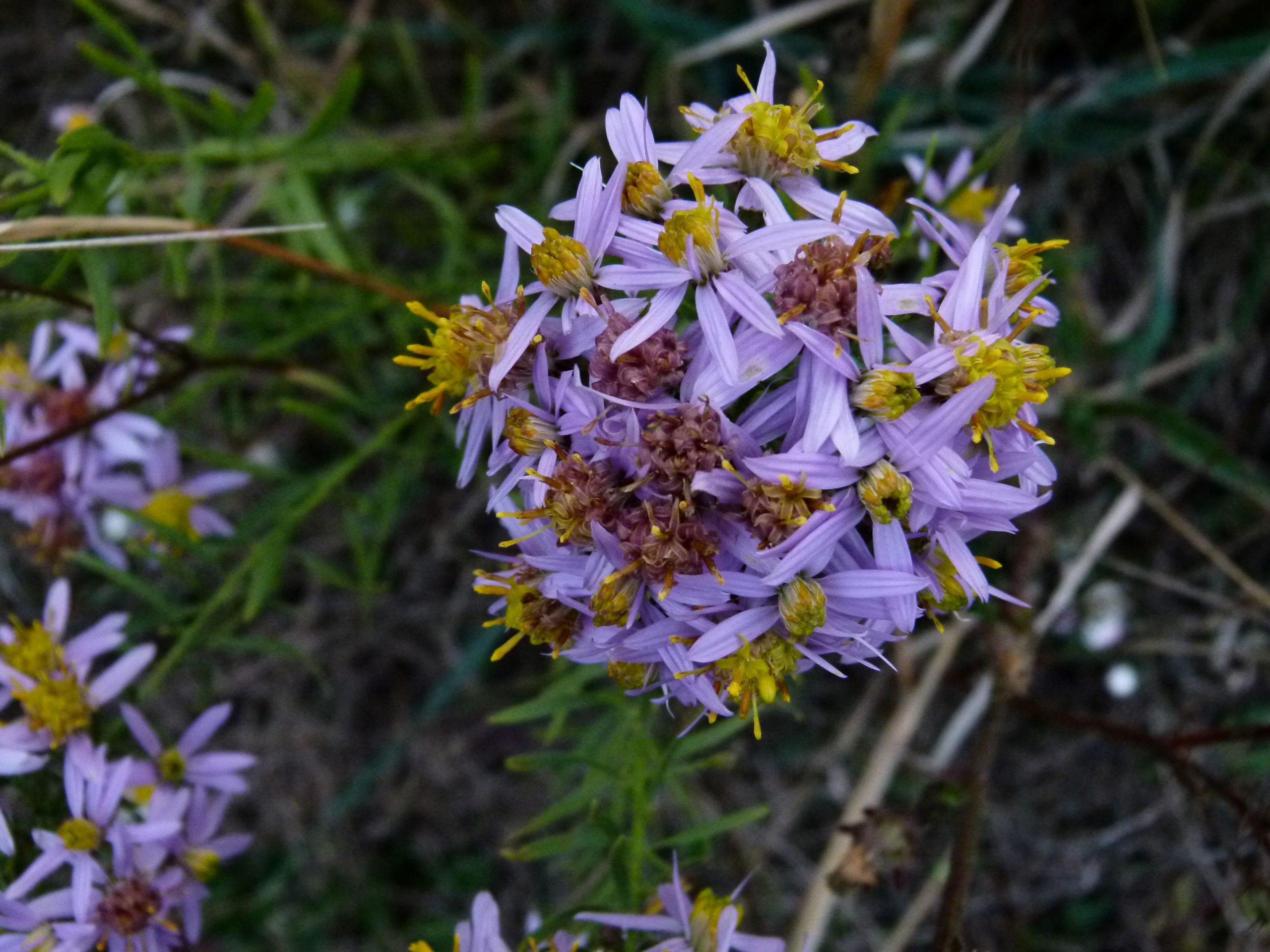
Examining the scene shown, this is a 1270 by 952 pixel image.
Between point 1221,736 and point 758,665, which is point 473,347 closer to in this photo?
point 758,665

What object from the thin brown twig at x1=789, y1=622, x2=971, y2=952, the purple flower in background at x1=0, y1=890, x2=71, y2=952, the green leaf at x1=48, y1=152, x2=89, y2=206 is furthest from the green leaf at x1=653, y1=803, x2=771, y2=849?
the green leaf at x1=48, y1=152, x2=89, y2=206

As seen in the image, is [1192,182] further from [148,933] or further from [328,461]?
[148,933]

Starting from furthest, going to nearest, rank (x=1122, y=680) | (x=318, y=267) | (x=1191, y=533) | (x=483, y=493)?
1. (x=483, y=493)
2. (x=1122, y=680)
3. (x=1191, y=533)
4. (x=318, y=267)

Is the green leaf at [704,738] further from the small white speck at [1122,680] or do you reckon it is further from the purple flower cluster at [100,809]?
the small white speck at [1122,680]

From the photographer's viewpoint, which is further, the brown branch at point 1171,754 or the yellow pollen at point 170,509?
the yellow pollen at point 170,509

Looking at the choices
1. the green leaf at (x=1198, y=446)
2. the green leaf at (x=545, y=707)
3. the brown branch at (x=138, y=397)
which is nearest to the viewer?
the green leaf at (x=545, y=707)

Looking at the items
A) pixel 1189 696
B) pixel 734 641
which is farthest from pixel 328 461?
pixel 1189 696

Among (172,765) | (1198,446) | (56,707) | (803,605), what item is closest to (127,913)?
(172,765)

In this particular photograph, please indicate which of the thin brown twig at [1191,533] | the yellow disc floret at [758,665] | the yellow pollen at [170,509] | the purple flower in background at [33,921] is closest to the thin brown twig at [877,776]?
the thin brown twig at [1191,533]

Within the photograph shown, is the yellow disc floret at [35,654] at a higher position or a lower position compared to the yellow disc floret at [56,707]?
higher
